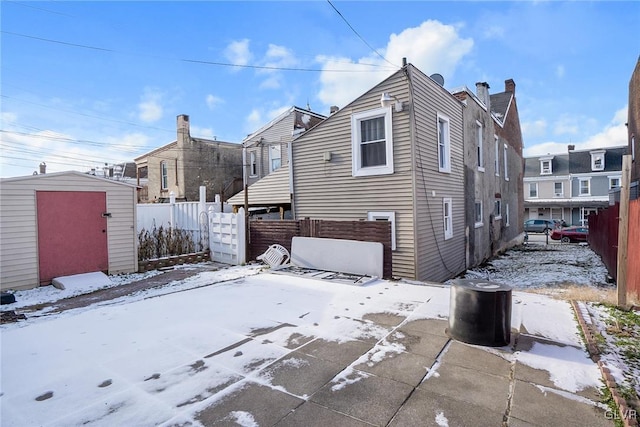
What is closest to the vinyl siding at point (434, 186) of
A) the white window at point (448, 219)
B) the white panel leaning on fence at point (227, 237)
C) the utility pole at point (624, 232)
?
the white window at point (448, 219)

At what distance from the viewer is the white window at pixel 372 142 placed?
30.0ft

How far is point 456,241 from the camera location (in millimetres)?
11203

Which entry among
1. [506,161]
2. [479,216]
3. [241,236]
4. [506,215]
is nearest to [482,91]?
[506,161]

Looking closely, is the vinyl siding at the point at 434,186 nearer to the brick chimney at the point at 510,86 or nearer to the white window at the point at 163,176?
the brick chimney at the point at 510,86

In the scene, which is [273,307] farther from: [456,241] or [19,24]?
[19,24]

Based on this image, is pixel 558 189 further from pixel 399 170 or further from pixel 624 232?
pixel 624 232

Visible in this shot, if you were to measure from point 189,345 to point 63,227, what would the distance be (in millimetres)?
6832

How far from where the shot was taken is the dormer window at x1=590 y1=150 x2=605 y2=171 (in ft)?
105

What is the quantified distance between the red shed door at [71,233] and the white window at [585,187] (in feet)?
129

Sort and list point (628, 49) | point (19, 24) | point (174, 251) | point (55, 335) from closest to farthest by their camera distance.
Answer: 1. point (55, 335)
2. point (19, 24)
3. point (174, 251)
4. point (628, 49)

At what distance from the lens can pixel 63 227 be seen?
27.5 ft

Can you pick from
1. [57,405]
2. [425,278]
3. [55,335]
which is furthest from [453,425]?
[425,278]

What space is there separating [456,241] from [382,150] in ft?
14.1

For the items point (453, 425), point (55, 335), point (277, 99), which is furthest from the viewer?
point (277, 99)
